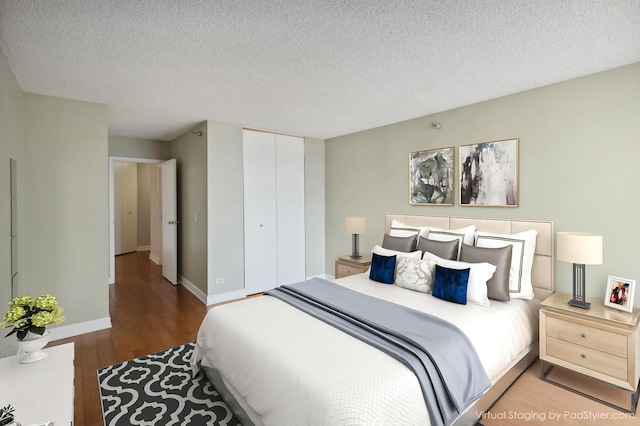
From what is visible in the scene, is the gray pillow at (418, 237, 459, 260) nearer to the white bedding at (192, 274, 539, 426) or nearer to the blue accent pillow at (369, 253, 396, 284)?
the blue accent pillow at (369, 253, 396, 284)

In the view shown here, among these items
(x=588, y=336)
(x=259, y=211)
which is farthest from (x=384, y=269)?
(x=259, y=211)

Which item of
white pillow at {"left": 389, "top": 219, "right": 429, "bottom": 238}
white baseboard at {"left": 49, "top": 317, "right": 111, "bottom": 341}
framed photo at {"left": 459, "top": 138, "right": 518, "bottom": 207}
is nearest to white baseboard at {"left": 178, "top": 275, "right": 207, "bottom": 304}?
white baseboard at {"left": 49, "top": 317, "right": 111, "bottom": 341}

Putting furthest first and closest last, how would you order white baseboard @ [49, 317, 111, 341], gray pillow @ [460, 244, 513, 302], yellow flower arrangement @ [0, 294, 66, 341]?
white baseboard @ [49, 317, 111, 341] → gray pillow @ [460, 244, 513, 302] → yellow flower arrangement @ [0, 294, 66, 341]

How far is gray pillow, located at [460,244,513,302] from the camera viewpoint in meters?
2.60

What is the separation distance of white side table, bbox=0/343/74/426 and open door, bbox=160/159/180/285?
11.5 ft

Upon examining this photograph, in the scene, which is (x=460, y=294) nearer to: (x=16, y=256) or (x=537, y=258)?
(x=537, y=258)

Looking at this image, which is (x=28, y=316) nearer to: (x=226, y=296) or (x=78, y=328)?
(x=78, y=328)

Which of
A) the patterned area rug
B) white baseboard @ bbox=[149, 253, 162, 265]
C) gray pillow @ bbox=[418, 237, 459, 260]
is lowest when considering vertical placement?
the patterned area rug

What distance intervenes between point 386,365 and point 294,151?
13.0ft

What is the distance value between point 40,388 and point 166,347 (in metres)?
1.65

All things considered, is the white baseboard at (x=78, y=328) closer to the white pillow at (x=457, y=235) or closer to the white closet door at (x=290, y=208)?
the white closet door at (x=290, y=208)

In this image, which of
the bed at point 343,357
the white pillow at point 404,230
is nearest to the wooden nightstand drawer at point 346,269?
the white pillow at point 404,230

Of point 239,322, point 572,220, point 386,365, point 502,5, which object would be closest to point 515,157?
point 572,220

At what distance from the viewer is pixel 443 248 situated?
122 inches
